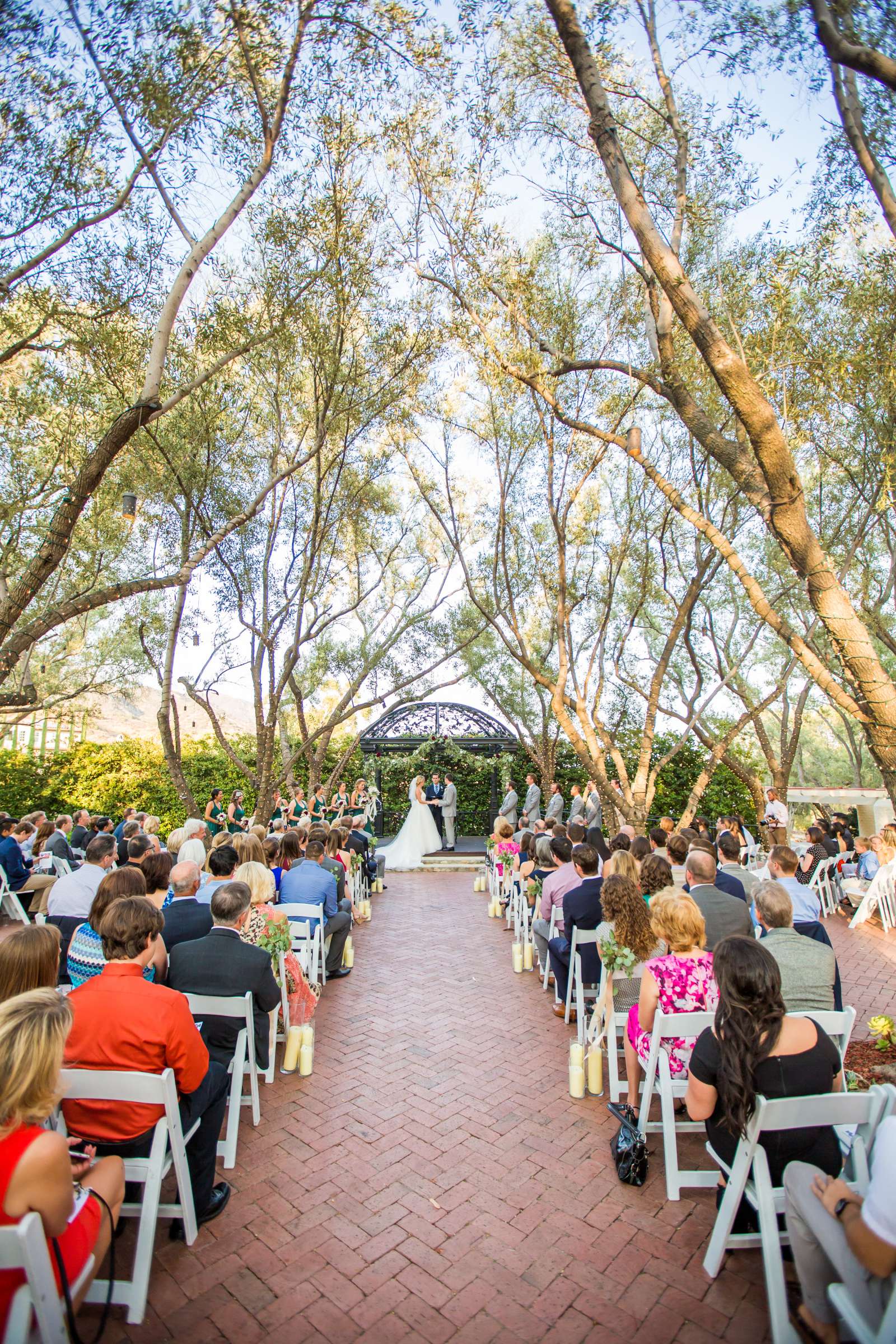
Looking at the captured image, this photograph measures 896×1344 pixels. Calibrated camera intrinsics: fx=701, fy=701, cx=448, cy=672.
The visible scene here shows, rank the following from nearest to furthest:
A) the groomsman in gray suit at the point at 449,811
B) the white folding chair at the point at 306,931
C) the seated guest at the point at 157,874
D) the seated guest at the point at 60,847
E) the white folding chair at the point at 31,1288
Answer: the white folding chair at the point at 31,1288
the seated guest at the point at 157,874
the white folding chair at the point at 306,931
the seated guest at the point at 60,847
the groomsman in gray suit at the point at 449,811

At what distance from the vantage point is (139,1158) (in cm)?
251

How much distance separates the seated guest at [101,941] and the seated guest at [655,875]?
305 cm

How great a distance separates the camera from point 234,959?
335 cm

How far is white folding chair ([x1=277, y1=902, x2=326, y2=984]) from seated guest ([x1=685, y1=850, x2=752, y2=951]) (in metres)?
2.70

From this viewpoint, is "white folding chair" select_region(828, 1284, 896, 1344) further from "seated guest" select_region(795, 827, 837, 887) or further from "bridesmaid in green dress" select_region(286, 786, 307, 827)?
"bridesmaid in green dress" select_region(286, 786, 307, 827)

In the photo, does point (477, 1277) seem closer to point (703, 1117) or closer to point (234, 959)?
point (703, 1117)

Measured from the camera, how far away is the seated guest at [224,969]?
3314 mm

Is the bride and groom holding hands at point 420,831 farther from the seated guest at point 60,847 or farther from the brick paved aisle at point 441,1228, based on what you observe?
the brick paved aisle at point 441,1228

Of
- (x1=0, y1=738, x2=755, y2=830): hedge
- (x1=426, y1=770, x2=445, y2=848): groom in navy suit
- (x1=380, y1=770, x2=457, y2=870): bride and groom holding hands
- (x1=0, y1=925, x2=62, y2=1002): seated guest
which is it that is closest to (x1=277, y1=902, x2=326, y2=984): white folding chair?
(x1=0, y1=925, x2=62, y2=1002): seated guest

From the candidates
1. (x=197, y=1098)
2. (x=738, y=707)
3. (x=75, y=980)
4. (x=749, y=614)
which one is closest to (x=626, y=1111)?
(x=197, y=1098)

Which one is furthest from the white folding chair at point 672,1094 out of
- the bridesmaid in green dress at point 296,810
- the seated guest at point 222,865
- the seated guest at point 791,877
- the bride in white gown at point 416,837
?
the bride in white gown at point 416,837

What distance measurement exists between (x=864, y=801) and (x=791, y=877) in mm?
9952

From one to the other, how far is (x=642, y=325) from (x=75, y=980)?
34.2 feet

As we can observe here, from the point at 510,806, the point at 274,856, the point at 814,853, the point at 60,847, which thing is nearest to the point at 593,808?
the point at 510,806
